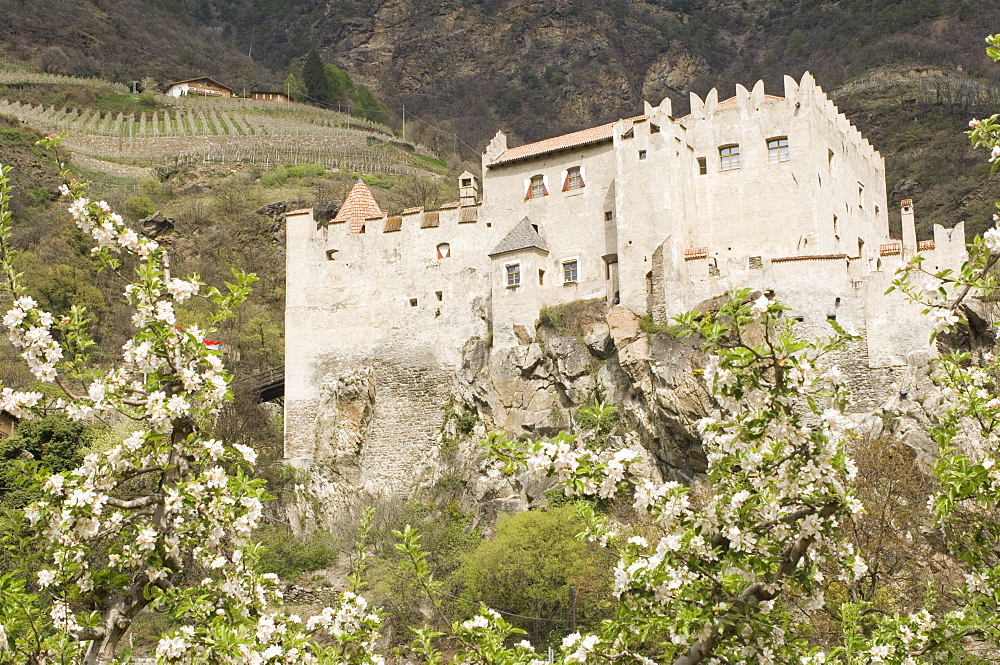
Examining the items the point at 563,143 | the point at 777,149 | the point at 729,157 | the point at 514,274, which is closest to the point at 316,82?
the point at 563,143

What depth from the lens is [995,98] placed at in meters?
78.8

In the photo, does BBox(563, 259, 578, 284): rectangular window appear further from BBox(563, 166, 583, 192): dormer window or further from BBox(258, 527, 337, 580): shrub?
BBox(258, 527, 337, 580): shrub

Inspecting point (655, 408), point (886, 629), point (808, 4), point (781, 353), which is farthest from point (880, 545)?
point (808, 4)

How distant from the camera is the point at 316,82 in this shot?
380 feet

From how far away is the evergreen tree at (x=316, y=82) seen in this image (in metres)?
115

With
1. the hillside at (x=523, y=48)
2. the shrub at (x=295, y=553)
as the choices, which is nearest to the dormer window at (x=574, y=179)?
the shrub at (x=295, y=553)

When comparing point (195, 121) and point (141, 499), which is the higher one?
point (195, 121)

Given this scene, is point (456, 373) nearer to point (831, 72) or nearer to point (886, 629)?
point (886, 629)

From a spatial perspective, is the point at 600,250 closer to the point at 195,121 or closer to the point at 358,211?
the point at 358,211

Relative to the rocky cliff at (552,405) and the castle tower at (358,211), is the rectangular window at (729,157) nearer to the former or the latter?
the rocky cliff at (552,405)

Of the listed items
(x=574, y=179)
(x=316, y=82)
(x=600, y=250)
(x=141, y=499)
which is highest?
(x=316, y=82)

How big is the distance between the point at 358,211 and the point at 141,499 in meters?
37.8

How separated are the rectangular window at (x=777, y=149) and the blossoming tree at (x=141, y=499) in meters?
33.1

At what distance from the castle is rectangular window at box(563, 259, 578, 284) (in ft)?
0.15
